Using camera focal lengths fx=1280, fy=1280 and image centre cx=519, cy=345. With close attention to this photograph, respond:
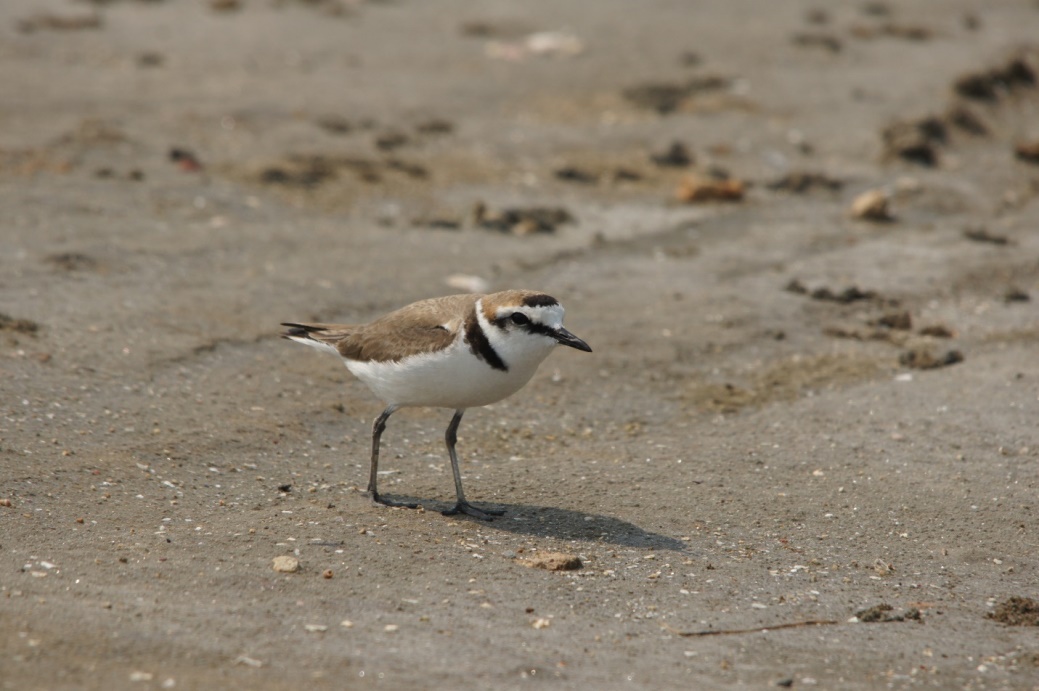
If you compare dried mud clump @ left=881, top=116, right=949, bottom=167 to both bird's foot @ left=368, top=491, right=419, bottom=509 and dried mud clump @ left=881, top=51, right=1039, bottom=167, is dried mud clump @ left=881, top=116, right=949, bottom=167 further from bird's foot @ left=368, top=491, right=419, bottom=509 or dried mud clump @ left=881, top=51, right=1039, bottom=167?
bird's foot @ left=368, top=491, right=419, bottom=509

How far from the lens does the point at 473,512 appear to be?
20.9ft

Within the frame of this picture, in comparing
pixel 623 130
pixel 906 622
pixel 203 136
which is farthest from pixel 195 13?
pixel 906 622

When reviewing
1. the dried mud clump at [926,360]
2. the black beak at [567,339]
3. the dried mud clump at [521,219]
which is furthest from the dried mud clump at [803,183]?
the black beak at [567,339]

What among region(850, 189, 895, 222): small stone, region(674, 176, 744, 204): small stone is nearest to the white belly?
region(674, 176, 744, 204): small stone

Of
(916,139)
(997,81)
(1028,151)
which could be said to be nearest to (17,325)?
(916,139)

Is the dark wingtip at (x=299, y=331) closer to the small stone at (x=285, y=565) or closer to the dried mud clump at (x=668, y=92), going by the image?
the small stone at (x=285, y=565)

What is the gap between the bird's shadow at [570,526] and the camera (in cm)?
615

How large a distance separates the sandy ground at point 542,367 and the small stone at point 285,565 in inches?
1.5

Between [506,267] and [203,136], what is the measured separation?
13.3 feet

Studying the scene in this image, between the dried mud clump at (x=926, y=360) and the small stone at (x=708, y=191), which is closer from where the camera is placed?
the dried mud clump at (x=926, y=360)

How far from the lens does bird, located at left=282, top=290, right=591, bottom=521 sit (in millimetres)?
6059

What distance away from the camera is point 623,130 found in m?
13.7

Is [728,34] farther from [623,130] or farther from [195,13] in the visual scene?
[195,13]

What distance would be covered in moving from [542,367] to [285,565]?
3249 mm
